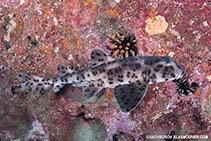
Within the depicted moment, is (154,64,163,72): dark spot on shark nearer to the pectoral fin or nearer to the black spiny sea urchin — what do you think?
the pectoral fin

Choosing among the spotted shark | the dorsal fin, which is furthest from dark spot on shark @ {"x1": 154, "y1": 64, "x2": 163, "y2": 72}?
the dorsal fin

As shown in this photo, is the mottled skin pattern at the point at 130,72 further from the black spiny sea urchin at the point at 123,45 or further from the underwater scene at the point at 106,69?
the black spiny sea urchin at the point at 123,45

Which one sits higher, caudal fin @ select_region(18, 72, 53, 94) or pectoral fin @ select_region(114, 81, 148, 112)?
caudal fin @ select_region(18, 72, 53, 94)

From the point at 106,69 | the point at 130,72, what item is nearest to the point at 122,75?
the point at 130,72

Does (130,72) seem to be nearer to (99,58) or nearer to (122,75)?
(122,75)

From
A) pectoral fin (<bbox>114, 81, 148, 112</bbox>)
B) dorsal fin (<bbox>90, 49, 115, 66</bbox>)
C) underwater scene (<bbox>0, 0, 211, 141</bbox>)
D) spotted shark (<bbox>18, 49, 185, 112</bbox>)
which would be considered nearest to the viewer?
pectoral fin (<bbox>114, 81, 148, 112</bbox>)

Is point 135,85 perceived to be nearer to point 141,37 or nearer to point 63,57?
point 141,37
